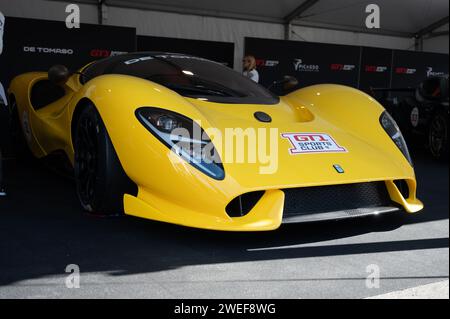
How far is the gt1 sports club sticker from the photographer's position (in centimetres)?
256

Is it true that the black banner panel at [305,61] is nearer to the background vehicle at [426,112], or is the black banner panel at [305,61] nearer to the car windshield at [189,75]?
the background vehicle at [426,112]

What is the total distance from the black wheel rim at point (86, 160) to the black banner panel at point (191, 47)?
5.50 metres

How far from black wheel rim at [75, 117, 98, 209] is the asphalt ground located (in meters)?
0.15

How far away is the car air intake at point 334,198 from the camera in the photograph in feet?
7.82

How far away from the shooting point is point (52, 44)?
6.09 metres

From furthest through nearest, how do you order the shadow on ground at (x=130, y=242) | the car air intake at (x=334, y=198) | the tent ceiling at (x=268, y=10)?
the tent ceiling at (x=268, y=10) → the car air intake at (x=334, y=198) → the shadow on ground at (x=130, y=242)

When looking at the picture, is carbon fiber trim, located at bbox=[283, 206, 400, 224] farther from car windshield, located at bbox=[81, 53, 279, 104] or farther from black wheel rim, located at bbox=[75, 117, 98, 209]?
black wheel rim, located at bbox=[75, 117, 98, 209]

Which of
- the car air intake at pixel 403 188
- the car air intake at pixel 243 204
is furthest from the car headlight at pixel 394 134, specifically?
the car air intake at pixel 243 204

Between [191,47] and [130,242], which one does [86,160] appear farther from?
[191,47]

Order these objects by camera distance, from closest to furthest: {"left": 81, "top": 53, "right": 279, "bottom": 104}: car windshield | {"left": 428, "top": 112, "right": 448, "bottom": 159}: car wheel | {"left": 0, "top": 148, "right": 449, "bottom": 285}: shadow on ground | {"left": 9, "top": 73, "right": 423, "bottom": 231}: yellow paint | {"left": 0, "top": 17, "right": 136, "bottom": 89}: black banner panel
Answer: {"left": 0, "top": 148, "right": 449, "bottom": 285}: shadow on ground < {"left": 9, "top": 73, "right": 423, "bottom": 231}: yellow paint < {"left": 81, "top": 53, "right": 279, "bottom": 104}: car windshield < {"left": 428, "top": 112, "right": 448, "bottom": 159}: car wheel < {"left": 0, "top": 17, "right": 136, "bottom": 89}: black banner panel

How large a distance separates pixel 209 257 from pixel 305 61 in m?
7.28

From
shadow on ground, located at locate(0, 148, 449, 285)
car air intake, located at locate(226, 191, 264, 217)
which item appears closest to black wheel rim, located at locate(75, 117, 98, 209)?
shadow on ground, located at locate(0, 148, 449, 285)

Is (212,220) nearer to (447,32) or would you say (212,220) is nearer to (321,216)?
(321,216)
